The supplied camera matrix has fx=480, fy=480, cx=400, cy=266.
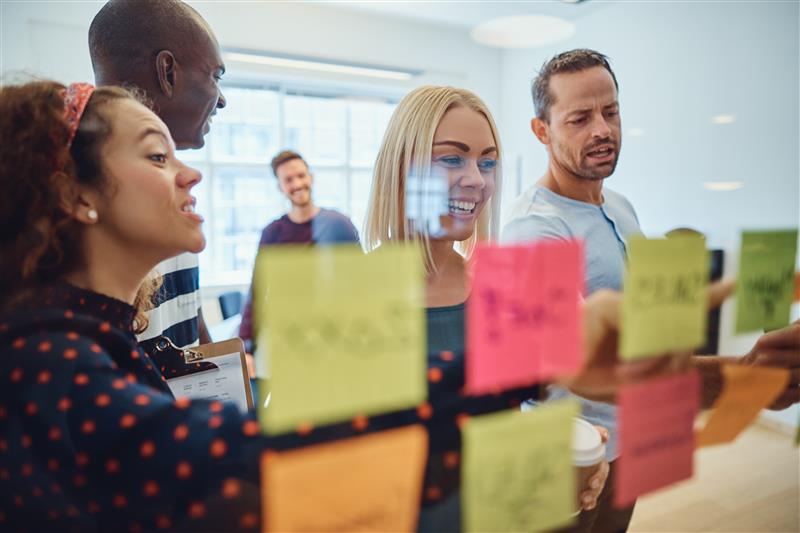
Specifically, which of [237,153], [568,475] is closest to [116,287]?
[568,475]

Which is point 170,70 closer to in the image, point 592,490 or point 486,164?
point 486,164

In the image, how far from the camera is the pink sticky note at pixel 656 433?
375mm

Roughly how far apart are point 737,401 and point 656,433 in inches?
3.5

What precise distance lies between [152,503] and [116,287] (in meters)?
0.24

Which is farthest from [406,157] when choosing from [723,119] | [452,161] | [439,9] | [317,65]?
[317,65]

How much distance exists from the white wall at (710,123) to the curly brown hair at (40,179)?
1019 millimetres

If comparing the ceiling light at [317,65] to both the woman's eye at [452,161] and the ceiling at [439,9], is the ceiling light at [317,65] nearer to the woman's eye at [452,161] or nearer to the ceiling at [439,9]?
the ceiling at [439,9]

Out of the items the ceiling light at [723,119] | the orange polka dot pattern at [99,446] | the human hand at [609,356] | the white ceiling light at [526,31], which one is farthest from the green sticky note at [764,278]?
the ceiling light at [723,119]

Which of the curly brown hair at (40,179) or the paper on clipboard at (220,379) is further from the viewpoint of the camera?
the paper on clipboard at (220,379)

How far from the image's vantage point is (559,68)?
2.09 feet

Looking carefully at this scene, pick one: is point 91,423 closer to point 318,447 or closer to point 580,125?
point 318,447

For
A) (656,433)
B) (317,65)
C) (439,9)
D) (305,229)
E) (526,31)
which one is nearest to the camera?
(656,433)

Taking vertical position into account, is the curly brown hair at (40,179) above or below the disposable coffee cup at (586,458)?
above

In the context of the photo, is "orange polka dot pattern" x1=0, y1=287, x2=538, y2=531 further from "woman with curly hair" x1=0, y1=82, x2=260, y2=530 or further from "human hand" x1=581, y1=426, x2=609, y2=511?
"human hand" x1=581, y1=426, x2=609, y2=511
